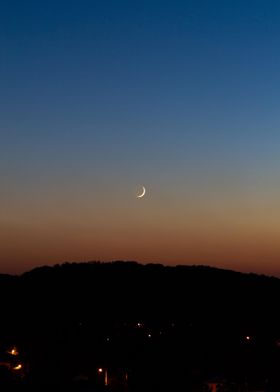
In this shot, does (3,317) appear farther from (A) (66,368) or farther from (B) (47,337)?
(A) (66,368)

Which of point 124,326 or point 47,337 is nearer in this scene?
point 47,337

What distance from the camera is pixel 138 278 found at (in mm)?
39594

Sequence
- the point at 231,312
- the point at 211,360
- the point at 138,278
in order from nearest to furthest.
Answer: the point at 211,360 < the point at 231,312 < the point at 138,278

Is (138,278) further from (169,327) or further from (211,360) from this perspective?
(211,360)

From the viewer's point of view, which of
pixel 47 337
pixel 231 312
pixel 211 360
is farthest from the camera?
pixel 231 312

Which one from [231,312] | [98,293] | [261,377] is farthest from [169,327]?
[261,377]

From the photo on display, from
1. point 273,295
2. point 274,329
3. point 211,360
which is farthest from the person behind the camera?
point 273,295

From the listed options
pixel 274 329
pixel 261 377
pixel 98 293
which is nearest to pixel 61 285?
pixel 98 293

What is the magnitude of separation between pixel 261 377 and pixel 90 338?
10042 mm

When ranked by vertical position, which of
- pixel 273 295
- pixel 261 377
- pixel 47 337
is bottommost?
pixel 261 377

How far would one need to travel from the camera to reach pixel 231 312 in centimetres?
3384

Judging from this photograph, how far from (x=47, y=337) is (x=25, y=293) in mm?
9610

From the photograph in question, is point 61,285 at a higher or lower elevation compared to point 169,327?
higher

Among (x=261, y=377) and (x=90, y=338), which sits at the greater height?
(x=90, y=338)
